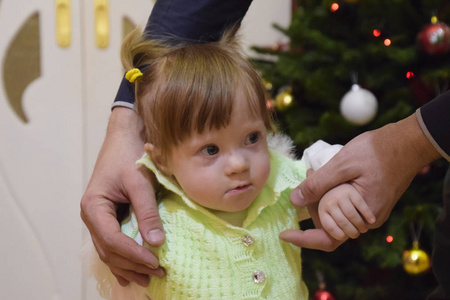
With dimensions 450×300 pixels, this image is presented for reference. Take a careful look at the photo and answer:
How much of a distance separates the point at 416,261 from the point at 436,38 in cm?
68

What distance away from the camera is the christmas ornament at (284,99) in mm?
1687

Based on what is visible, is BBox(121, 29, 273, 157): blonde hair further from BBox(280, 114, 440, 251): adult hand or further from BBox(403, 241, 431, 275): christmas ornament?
BBox(403, 241, 431, 275): christmas ornament

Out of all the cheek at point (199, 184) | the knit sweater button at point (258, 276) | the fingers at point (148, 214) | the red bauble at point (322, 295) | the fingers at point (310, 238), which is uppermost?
the cheek at point (199, 184)

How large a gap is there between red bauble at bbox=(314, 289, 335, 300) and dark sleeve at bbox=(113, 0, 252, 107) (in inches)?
39.7

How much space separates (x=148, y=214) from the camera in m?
0.86

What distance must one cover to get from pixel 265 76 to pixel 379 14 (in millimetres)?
431

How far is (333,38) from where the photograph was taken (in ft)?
5.53

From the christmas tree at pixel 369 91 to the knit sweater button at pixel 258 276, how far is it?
2.45 feet

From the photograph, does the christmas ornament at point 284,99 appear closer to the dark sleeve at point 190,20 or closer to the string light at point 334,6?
the string light at point 334,6

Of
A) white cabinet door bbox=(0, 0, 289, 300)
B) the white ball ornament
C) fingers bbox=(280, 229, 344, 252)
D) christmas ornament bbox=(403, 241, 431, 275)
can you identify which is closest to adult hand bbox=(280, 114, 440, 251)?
fingers bbox=(280, 229, 344, 252)

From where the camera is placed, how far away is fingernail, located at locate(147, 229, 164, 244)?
2.73 feet

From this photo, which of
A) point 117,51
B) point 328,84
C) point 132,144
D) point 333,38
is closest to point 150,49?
point 132,144

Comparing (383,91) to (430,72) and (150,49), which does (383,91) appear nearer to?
(430,72)

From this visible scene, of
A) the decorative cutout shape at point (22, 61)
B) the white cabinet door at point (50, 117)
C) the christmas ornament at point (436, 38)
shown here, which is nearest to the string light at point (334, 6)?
the christmas ornament at point (436, 38)
